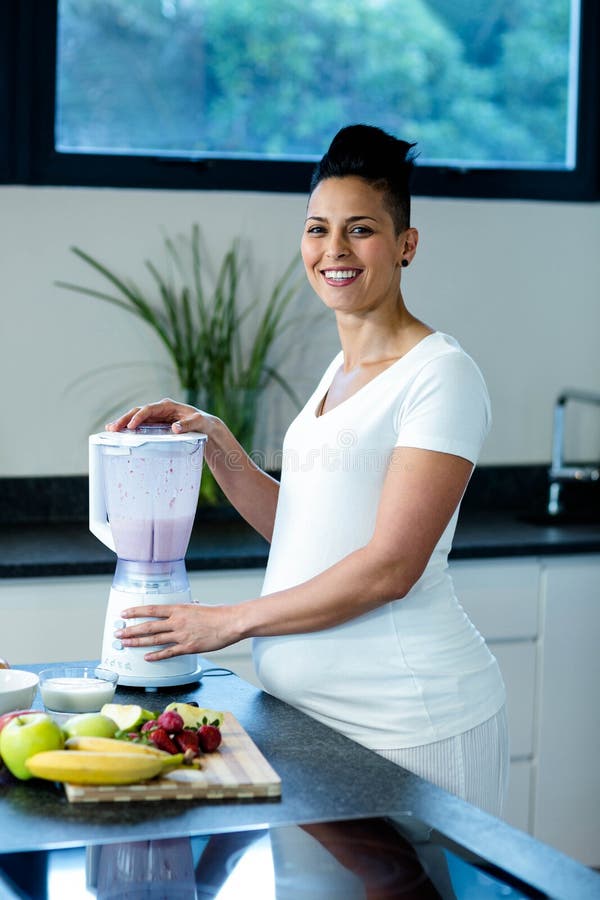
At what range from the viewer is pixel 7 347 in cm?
283

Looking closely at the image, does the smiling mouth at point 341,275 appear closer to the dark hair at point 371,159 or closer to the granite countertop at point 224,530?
the dark hair at point 371,159

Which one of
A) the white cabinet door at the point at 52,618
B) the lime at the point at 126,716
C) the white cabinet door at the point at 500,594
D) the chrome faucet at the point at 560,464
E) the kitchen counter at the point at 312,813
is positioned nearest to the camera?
the kitchen counter at the point at 312,813

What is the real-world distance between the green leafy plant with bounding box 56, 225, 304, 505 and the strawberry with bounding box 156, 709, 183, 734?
158 centimetres

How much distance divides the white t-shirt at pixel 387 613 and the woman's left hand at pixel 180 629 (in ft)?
0.30

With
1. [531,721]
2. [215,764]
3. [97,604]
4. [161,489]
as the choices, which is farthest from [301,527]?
[531,721]

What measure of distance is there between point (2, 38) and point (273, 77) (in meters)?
0.66

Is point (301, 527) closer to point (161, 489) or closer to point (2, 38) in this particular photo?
point (161, 489)

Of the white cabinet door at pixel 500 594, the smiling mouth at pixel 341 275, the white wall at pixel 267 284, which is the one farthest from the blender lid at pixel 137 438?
the white wall at pixel 267 284

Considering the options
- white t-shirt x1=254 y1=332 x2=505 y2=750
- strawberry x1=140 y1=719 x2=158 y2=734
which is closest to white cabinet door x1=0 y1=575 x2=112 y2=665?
white t-shirt x1=254 y1=332 x2=505 y2=750

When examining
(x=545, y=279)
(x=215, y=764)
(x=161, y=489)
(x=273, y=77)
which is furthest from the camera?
(x=545, y=279)

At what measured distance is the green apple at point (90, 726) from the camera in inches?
48.0

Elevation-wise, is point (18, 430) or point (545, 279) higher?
point (545, 279)

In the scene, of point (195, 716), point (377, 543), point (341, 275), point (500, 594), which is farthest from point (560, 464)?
point (195, 716)

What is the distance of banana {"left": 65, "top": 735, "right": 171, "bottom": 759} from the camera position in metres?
1.17
